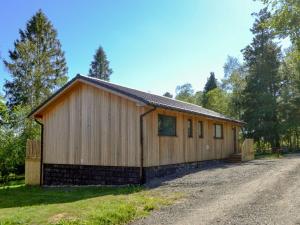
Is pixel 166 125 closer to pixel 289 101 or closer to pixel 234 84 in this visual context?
pixel 289 101

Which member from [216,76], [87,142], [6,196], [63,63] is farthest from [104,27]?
[216,76]

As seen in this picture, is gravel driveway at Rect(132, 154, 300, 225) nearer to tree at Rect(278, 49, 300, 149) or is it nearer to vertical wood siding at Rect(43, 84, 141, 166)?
vertical wood siding at Rect(43, 84, 141, 166)

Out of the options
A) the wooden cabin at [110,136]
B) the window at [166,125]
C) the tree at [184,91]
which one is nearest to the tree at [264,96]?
the wooden cabin at [110,136]

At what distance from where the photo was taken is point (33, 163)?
1661 cm

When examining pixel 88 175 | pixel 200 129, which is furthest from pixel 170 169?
pixel 200 129

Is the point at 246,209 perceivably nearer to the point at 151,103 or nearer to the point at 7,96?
the point at 151,103

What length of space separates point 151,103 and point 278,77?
25337 millimetres

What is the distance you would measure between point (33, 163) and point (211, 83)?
3772 cm

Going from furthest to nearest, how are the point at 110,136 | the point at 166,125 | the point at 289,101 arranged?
the point at 289,101
the point at 166,125
the point at 110,136

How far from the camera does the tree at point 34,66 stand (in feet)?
103

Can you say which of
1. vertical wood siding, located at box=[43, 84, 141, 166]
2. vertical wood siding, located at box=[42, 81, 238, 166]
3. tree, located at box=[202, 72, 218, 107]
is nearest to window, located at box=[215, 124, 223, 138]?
vertical wood siding, located at box=[42, 81, 238, 166]

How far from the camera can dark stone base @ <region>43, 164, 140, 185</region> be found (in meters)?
13.6

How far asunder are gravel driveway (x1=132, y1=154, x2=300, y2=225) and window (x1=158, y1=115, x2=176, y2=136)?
2.27 meters

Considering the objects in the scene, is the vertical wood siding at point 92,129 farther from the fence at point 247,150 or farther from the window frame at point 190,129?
the fence at point 247,150
